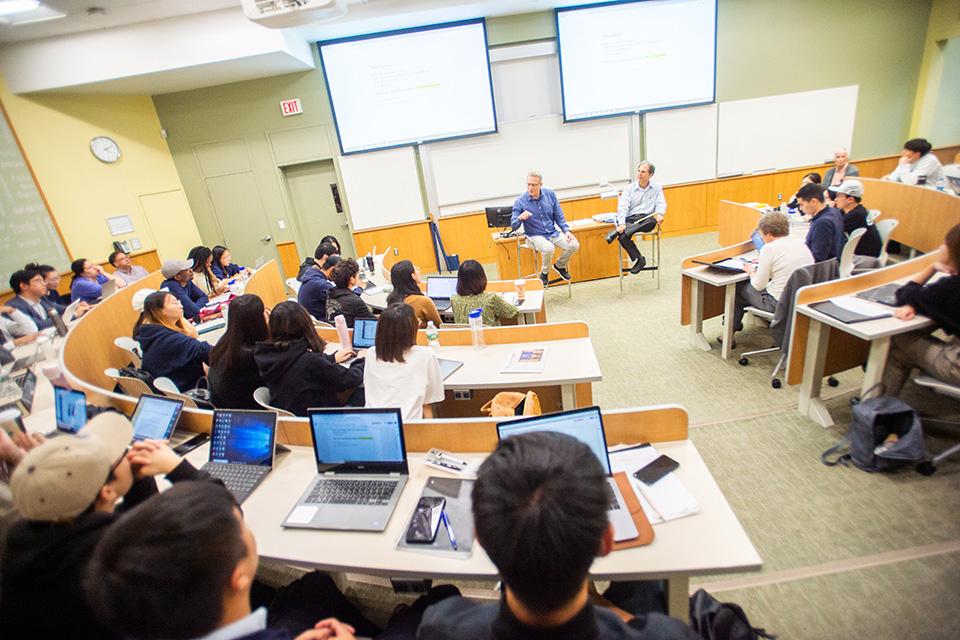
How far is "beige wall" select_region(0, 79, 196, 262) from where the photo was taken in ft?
19.0

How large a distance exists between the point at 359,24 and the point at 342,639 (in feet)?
25.0

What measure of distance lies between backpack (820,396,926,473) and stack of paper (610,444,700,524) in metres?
1.55

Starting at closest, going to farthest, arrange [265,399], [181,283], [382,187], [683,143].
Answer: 1. [265,399]
2. [181,283]
3. [683,143]
4. [382,187]

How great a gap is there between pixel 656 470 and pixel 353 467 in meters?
1.20

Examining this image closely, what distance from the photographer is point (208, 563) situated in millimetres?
907

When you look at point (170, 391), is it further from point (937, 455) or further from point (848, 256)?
point (848, 256)

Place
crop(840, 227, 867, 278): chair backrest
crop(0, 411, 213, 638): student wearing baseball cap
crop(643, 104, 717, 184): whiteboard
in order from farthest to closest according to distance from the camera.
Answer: crop(643, 104, 717, 184): whiteboard < crop(840, 227, 867, 278): chair backrest < crop(0, 411, 213, 638): student wearing baseball cap

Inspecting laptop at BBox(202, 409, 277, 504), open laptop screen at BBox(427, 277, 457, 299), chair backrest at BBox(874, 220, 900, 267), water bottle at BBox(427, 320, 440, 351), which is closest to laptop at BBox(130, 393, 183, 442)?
laptop at BBox(202, 409, 277, 504)

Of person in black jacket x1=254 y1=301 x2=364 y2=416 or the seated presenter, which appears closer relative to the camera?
person in black jacket x1=254 y1=301 x2=364 y2=416

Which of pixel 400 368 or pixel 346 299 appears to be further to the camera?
pixel 346 299

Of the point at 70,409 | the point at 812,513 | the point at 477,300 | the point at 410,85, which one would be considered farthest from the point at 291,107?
the point at 812,513

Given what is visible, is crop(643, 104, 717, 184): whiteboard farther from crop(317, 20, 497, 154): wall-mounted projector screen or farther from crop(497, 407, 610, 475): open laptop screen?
crop(497, 407, 610, 475): open laptop screen

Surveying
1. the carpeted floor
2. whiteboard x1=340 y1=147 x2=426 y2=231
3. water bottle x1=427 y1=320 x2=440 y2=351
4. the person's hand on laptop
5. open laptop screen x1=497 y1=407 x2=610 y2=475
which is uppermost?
whiteboard x1=340 y1=147 x2=426 y2=231

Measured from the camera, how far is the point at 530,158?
25.4ft
